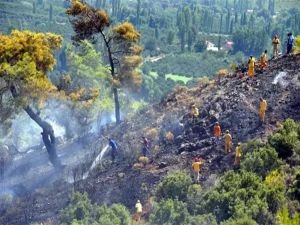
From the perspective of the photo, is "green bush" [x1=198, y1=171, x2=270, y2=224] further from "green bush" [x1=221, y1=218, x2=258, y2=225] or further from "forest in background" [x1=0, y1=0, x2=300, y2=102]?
"forest in background" [x1=0, y1=0, x2=300, y2=102]

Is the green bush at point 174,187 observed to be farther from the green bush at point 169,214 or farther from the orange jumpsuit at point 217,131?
the orange jumpsuit at point 217,131

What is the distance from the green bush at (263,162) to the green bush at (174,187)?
1.88m

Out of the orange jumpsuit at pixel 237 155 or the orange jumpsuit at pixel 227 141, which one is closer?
the orange jumpsuit at pixel 237 155

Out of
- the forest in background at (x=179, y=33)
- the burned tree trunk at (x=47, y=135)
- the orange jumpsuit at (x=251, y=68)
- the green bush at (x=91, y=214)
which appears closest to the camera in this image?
the green bush at (x=91, y=214)

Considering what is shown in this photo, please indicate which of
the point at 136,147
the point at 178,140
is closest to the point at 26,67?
the point at 136,147

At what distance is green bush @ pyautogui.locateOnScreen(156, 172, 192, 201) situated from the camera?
19.0 meters

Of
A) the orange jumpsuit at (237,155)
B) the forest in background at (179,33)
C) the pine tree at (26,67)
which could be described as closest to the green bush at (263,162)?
the orange jumpsuit at (237,155)

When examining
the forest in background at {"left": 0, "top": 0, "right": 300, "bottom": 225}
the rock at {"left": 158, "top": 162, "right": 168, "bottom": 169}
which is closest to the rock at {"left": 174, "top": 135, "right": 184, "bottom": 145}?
the forest in background at {"left": 0, "top": 0, "right": 300, "bottom": 225}

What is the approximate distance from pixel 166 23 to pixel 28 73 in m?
122

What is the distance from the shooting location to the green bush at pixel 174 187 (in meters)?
19.0

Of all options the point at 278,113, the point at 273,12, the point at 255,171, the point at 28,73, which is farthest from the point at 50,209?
the point at 273,12

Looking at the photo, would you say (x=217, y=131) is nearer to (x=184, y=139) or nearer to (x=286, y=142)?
(x=184, y=139)

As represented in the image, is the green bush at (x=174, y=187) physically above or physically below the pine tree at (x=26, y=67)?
below

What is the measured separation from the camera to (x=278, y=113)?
2234 centimetres
